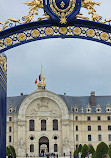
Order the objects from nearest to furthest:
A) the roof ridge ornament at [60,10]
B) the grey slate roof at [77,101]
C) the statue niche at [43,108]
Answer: the roof ridge ornament at [60,10]
the statue niche at [43,108]
the grey slate roof at [77,101]

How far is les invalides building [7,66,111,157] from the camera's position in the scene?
68.2 metres

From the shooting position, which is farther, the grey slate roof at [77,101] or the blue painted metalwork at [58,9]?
the grey slate roof at [77,101]

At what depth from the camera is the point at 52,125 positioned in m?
69.3

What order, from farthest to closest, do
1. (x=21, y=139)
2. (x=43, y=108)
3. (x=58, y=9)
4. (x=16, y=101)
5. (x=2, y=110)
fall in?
(x=16, y=101), (x=43, y=108), (x=21, y=139), (x=2, y=110), (x=58, y=9)

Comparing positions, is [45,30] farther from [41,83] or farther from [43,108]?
[41,83]

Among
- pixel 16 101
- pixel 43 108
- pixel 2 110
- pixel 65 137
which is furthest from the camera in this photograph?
pixel 16 101

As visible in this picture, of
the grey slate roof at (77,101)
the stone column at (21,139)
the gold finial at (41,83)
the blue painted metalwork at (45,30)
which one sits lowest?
the stone column at (21,139)

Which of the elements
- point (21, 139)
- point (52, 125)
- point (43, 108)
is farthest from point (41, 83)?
point (21, 139)

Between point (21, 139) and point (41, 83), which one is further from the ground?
point (41, 83)

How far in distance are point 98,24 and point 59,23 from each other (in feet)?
3.53

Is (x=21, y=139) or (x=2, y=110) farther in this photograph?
(x=21, y=139)

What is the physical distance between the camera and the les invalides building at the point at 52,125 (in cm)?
6825

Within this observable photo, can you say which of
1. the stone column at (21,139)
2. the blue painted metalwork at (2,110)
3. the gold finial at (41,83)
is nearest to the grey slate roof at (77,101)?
the gold finial at (41,83)

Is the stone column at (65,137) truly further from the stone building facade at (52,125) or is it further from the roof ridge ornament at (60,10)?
the roof ridge ornament at (60,10)
